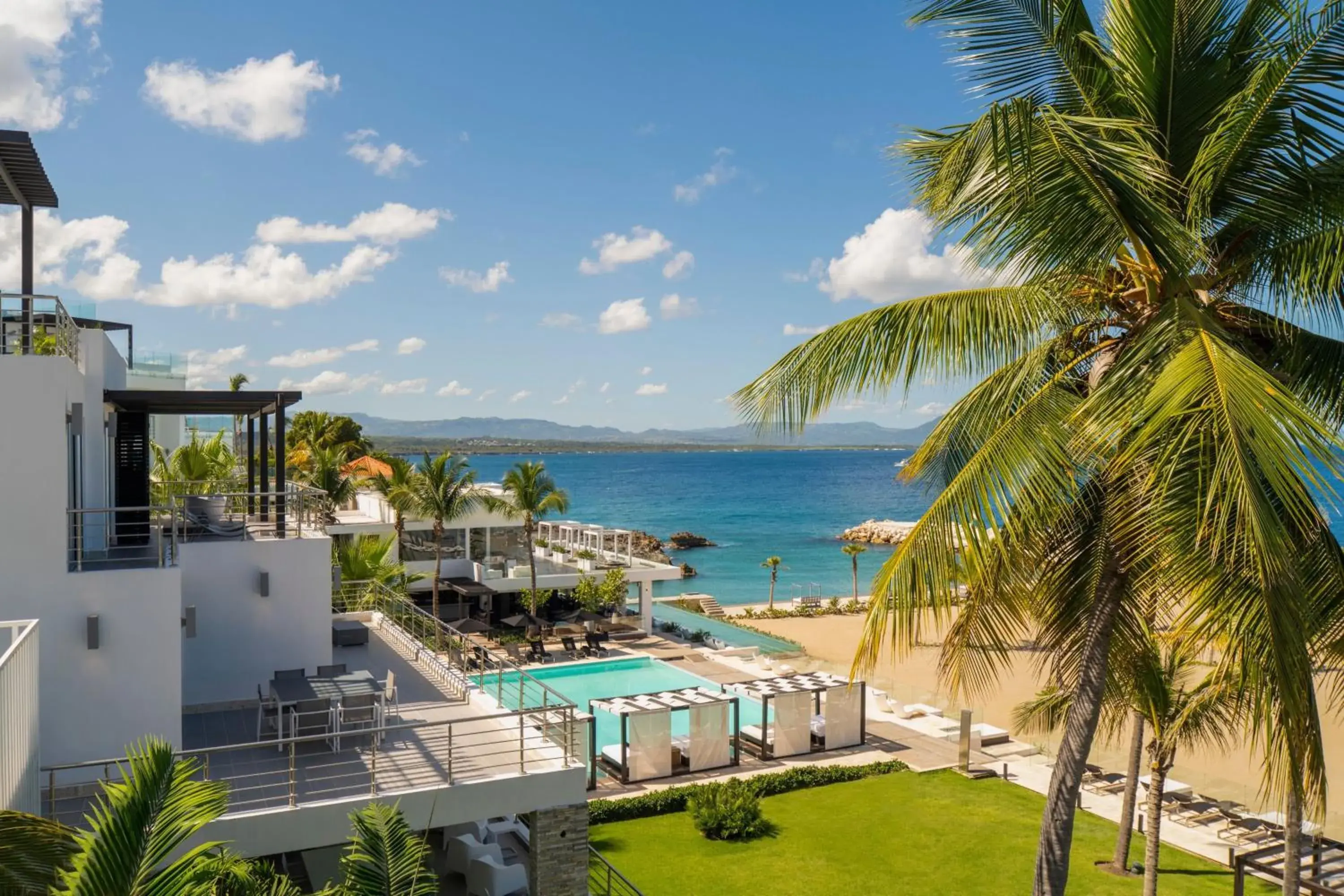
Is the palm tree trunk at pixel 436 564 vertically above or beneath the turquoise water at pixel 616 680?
above

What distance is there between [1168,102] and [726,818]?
13.5 metres

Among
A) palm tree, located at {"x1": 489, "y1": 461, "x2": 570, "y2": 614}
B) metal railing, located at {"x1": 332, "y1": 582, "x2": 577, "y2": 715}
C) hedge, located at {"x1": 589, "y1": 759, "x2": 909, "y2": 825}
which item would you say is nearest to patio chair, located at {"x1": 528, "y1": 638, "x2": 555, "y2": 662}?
metal railing, located at {"x1": 332, "y1": 582, "x2": 577, "y2": 715}

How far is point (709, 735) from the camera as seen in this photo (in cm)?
1975

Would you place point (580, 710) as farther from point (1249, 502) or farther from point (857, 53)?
point (1249, 502)

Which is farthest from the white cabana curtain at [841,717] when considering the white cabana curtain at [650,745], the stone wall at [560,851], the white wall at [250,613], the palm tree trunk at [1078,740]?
the palm tree trunk at [1078,740]

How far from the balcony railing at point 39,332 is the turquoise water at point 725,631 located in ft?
79.8

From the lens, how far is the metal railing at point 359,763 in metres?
9.70

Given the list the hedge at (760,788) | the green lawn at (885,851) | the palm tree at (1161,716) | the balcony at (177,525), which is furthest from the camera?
the hedge at (760,788)

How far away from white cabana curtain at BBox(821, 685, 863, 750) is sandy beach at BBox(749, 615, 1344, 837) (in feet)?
5.44

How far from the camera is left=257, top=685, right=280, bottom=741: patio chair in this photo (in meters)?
11.8

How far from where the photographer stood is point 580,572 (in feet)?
108

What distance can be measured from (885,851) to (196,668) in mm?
10803

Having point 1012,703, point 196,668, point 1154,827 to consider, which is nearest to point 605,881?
point 196,668

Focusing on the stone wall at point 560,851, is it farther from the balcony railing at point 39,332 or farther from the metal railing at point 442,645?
the balcony railing at point 39,332
